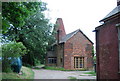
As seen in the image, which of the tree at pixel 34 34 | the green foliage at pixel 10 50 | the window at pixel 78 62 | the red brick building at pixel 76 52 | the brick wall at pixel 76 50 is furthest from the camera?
the window at pixel 78 62

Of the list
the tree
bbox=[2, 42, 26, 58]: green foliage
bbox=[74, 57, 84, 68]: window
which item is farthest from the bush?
bbox=[74, 57, 84, 68]: window

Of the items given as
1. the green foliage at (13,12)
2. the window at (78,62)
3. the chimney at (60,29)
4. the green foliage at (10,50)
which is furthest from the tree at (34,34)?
the green foliage at (13,12)

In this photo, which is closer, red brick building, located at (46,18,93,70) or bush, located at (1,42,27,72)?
bush, located at (1,42,27,72)

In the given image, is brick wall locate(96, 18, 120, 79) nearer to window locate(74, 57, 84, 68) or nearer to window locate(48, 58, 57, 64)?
window locate(74, 57, 84, 68)

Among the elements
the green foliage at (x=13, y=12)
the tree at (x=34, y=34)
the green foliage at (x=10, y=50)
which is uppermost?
the tree at (x=34, y=34)

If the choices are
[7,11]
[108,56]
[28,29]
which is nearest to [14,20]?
[7,11]

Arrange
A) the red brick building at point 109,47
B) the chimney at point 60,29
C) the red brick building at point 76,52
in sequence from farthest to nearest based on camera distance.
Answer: the chimney at point 60,29 → the red brick building at point 76,52 → the red brick building at point 109,47

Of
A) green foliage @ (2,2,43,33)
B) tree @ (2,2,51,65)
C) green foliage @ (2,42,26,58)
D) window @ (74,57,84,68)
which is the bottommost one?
window @ (74,57,84,68)

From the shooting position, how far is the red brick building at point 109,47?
388 inches

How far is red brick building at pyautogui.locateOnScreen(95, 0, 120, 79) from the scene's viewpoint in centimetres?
986

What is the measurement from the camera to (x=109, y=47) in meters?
10.8

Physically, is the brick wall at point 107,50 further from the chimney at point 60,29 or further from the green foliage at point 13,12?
the chimney at point 60,29

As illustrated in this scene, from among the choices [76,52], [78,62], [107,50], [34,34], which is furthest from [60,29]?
[107,50]

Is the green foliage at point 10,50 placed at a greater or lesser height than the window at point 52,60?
greater
